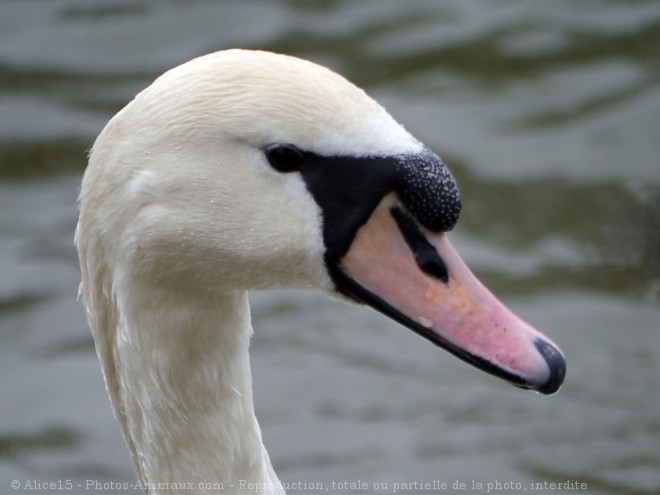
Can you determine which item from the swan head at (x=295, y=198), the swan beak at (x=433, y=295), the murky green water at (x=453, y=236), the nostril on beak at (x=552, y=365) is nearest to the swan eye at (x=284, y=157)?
the swan head at (x=295, y=198)

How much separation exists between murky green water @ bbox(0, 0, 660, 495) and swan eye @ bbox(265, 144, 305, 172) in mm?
2723

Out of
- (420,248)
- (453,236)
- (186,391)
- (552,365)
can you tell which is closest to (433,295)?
(420,248)

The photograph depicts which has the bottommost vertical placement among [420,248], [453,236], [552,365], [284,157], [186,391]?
[453,236]

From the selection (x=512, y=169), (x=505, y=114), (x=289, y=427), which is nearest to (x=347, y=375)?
(x=289, y=427)

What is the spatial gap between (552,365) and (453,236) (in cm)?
375

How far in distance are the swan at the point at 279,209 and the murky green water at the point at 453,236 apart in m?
2.57

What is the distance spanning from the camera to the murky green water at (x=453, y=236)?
510 centimetres

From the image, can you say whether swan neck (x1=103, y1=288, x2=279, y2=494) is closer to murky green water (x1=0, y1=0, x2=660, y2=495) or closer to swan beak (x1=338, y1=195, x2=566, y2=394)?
swan beak (x1=338, y1=195, x2=566, y2=394)

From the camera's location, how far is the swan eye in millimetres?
2352

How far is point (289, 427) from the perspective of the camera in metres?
5.22

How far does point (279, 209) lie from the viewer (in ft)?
7.91

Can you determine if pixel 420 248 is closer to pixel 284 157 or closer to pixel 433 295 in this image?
pixel 433 295

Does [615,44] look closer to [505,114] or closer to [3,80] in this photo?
[505,114]

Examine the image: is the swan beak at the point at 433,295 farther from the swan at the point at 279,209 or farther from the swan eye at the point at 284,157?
the swan eye at the point at 284,157
